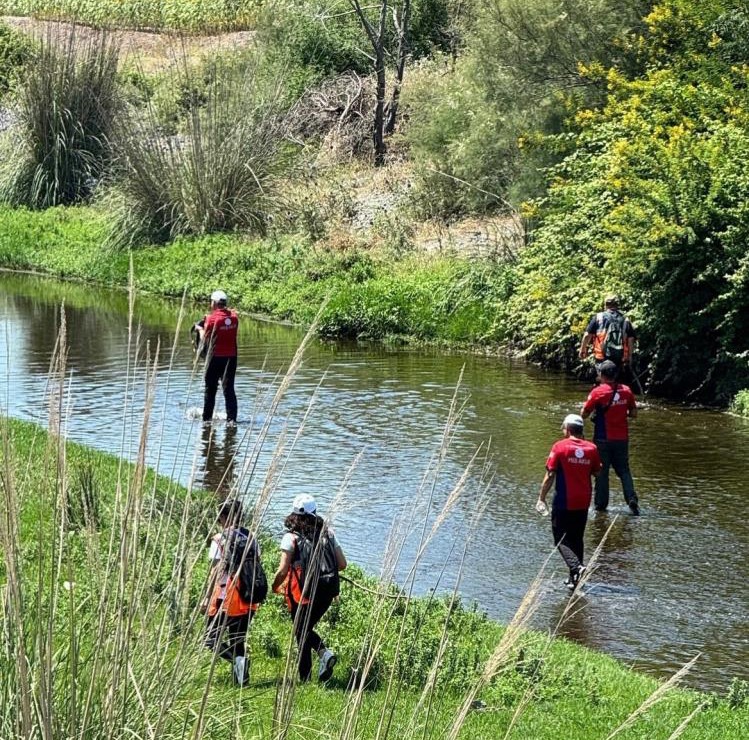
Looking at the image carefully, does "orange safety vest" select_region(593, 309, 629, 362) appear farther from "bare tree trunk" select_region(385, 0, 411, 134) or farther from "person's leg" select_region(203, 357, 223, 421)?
"bare tree trunk" select_region(385, 0, 411, 134)

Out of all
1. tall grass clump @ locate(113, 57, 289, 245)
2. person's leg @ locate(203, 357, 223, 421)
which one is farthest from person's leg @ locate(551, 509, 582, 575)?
tall grass clump @ locate(113, 57, 289, 245)

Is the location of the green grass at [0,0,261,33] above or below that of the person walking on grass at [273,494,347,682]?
above

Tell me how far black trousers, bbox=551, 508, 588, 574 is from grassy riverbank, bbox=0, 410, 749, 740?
153 centimetres

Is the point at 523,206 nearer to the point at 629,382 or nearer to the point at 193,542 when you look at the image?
the point at 629,382

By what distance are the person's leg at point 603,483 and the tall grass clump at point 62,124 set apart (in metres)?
24.3

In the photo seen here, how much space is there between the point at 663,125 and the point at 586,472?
10.9m

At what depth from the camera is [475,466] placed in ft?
47.7

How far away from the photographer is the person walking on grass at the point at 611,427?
42.8 ft

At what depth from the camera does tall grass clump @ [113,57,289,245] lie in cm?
3011

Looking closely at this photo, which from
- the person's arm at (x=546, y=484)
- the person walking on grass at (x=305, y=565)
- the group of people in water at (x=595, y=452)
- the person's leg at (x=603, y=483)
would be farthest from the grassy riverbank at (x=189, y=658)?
the person's leg at (x=603, y=483)

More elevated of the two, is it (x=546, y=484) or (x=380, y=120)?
(x=380, y=120)

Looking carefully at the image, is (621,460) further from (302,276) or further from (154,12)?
(154,12)

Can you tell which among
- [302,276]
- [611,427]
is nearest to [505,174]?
[302,276]

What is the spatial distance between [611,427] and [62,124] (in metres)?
26.0
